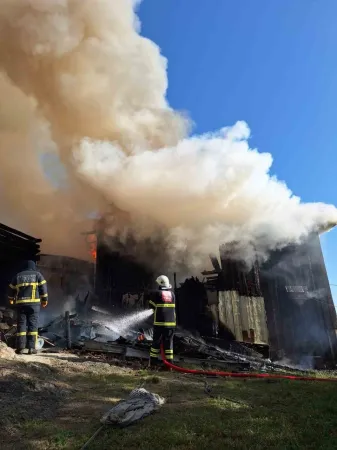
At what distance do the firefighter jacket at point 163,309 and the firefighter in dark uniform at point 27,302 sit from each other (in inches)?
94.5

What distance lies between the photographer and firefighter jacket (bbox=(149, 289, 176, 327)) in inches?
280

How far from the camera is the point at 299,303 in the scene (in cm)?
1280

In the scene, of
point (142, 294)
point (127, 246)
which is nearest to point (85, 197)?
point (127, 246)

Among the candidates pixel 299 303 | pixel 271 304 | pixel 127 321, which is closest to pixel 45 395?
pixel 127 321

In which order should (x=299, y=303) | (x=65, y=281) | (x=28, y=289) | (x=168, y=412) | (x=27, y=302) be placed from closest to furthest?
(x=168, y=412), (x=27, y=302), (x=28, y=289), (x=299, y=303), (x=65, y=281)

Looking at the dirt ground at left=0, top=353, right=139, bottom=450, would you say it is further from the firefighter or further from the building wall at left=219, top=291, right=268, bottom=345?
the building wall at left=219, top=291, right=268, bottom=345

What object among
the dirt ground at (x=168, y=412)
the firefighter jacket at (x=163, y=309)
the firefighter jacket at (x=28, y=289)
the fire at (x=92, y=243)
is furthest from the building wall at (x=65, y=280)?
the dirt ground at (x=168, y=412)

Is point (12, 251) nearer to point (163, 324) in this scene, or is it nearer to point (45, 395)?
point (163, 324)

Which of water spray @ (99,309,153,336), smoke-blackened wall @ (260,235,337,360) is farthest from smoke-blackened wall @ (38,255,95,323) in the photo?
smoke-blackened wall @ (260,235,337,360)

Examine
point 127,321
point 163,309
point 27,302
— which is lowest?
point 163,309

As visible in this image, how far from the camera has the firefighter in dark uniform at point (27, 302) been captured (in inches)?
270

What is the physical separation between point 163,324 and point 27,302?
284 cm

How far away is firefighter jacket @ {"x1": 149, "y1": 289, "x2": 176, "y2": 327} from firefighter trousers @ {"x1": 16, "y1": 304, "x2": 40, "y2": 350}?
7.98ft

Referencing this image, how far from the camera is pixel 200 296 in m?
13.1
